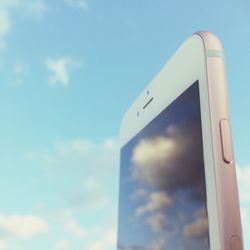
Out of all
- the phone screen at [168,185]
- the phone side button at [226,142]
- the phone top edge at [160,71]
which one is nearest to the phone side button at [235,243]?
the phone screen at [168,185]

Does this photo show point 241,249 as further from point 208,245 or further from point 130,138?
point 130,138

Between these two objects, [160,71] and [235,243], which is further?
[160,71]

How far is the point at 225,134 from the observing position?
3.86 ft

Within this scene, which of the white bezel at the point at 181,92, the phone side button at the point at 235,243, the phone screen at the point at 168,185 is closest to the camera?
the phone side button at the point at 235,243

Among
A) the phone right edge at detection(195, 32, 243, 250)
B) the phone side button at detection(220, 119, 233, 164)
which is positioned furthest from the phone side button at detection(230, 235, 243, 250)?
the phone side button at detection(220, 119, 233, 164)

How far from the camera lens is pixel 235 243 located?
1.02 meters

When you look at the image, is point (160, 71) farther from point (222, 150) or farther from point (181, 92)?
point (222, 150)

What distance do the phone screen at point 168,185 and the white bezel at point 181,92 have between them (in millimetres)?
38

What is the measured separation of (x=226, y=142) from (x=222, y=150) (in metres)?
0.03

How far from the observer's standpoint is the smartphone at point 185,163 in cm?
112

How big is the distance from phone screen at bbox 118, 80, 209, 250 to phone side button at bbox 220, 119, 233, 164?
0.11m

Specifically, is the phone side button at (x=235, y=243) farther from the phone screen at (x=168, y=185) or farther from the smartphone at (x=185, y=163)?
the phone screen at (x=168, y=185)

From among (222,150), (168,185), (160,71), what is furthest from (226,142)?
(160,71)

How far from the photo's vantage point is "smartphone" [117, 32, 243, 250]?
1117mm
